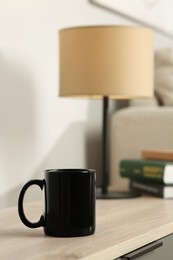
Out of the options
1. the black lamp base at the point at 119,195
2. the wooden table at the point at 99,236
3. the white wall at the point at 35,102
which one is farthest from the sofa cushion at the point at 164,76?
the wooden table at the point at 99,236

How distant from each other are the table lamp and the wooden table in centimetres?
33

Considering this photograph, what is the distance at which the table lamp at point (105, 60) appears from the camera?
146 centimetres

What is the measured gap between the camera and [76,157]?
1930mm

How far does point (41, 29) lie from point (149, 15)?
0.83 m

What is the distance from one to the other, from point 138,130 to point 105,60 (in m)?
0.50

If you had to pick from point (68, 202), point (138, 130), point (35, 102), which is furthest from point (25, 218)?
point (138, 130)

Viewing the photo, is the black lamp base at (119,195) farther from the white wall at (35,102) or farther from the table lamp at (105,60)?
the white wall at (35,102)

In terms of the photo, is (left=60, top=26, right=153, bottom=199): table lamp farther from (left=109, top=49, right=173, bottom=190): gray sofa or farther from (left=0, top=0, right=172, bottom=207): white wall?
(left=109, top=49, right=173, bottom=190): gray sofa

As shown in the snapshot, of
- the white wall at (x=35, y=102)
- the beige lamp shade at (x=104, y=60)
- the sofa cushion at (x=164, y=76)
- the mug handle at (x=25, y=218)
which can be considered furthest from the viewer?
the sofa cushion at (x=164, y=76)

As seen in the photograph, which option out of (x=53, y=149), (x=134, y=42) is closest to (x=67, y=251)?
(x=134, y=42)

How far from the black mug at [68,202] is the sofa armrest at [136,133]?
943mm

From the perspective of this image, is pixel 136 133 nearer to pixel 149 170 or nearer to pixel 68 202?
pixel 149 170

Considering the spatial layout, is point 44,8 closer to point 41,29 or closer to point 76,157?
point 41,29

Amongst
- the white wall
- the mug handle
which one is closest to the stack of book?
the white wall
